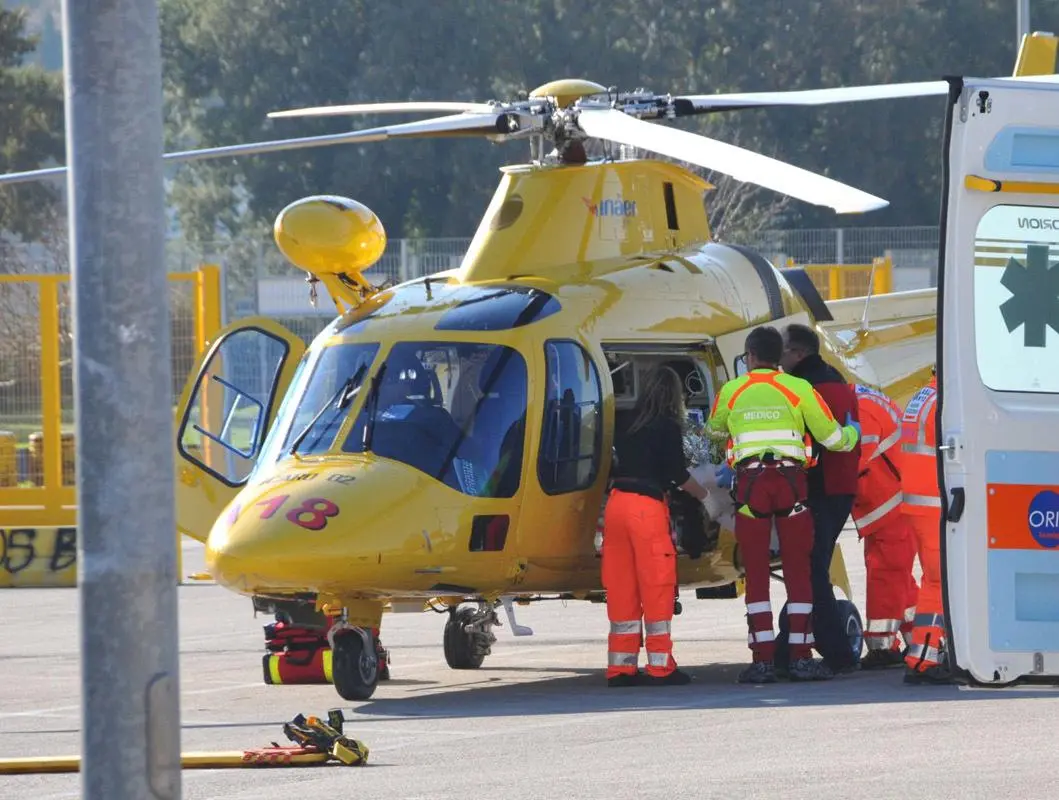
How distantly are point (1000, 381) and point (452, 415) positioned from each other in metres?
4.08

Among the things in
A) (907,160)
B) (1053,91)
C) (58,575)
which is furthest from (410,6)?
(1053,91)

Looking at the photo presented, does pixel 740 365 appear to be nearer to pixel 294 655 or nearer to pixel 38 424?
pixel 294 655

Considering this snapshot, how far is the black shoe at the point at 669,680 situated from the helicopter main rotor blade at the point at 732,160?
276cm

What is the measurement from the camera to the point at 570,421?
1159cm

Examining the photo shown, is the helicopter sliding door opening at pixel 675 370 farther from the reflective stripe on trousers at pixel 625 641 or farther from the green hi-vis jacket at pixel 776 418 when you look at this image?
the reflective stripe on trousers at pixel 625 641

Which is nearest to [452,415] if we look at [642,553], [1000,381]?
[642,553]

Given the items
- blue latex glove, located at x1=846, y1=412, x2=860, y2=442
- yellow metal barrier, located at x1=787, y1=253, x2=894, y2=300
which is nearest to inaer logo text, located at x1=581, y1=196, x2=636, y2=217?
blue latex glove, located at x1=846, y1=412, x2=860, y2=442

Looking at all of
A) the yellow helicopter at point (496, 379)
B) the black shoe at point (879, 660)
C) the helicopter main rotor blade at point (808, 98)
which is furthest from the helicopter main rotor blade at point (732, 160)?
the black shoe at point (879, 660)

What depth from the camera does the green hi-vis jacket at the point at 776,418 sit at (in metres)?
11.3

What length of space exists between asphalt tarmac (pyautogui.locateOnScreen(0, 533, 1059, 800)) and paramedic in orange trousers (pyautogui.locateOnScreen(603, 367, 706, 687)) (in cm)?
18

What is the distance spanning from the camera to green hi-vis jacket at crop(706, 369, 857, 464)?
11.3 metres

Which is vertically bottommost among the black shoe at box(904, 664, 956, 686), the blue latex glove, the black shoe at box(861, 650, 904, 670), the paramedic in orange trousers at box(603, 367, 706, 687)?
the black shoe at box(861, 650, 904, 670)

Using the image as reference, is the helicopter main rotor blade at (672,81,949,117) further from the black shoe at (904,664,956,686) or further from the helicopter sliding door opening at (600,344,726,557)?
the black shoe at (904,664,956,686)

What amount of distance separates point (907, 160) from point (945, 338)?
43705 mm
